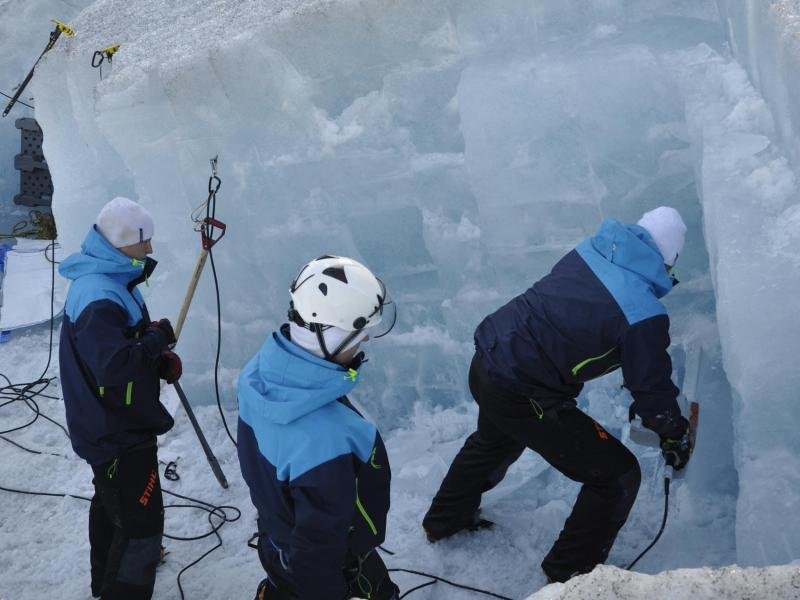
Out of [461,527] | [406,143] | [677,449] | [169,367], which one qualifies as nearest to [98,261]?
[169,367]

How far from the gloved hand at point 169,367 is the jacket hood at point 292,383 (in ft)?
3.92

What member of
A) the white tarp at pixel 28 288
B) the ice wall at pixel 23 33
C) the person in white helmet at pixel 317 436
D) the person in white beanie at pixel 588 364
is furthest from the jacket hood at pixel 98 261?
the ice wall at pixel 23 33

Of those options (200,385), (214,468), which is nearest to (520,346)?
(214,468)

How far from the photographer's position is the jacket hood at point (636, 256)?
2.43 metres

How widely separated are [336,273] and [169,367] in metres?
1.35

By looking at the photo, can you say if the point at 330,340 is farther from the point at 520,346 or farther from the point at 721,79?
the point at 721,79

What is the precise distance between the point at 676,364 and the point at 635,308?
4.08 feet

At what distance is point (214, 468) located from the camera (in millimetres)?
3869

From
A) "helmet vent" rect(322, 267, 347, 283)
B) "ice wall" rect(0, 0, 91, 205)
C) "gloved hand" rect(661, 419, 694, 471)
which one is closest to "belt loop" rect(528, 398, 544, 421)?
"gloved hand" rect(661, 419, 694, 471)

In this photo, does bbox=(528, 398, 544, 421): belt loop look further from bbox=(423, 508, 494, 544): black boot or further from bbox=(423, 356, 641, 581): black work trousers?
bbox=(423, 508, 494, 544): black boot

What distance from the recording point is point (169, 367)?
3135mm

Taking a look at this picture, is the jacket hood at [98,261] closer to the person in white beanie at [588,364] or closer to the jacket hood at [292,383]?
the jacket hood at [292,383]

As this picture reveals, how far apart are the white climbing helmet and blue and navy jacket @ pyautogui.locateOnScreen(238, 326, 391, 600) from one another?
9 centimetres

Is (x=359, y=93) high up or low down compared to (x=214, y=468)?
up
